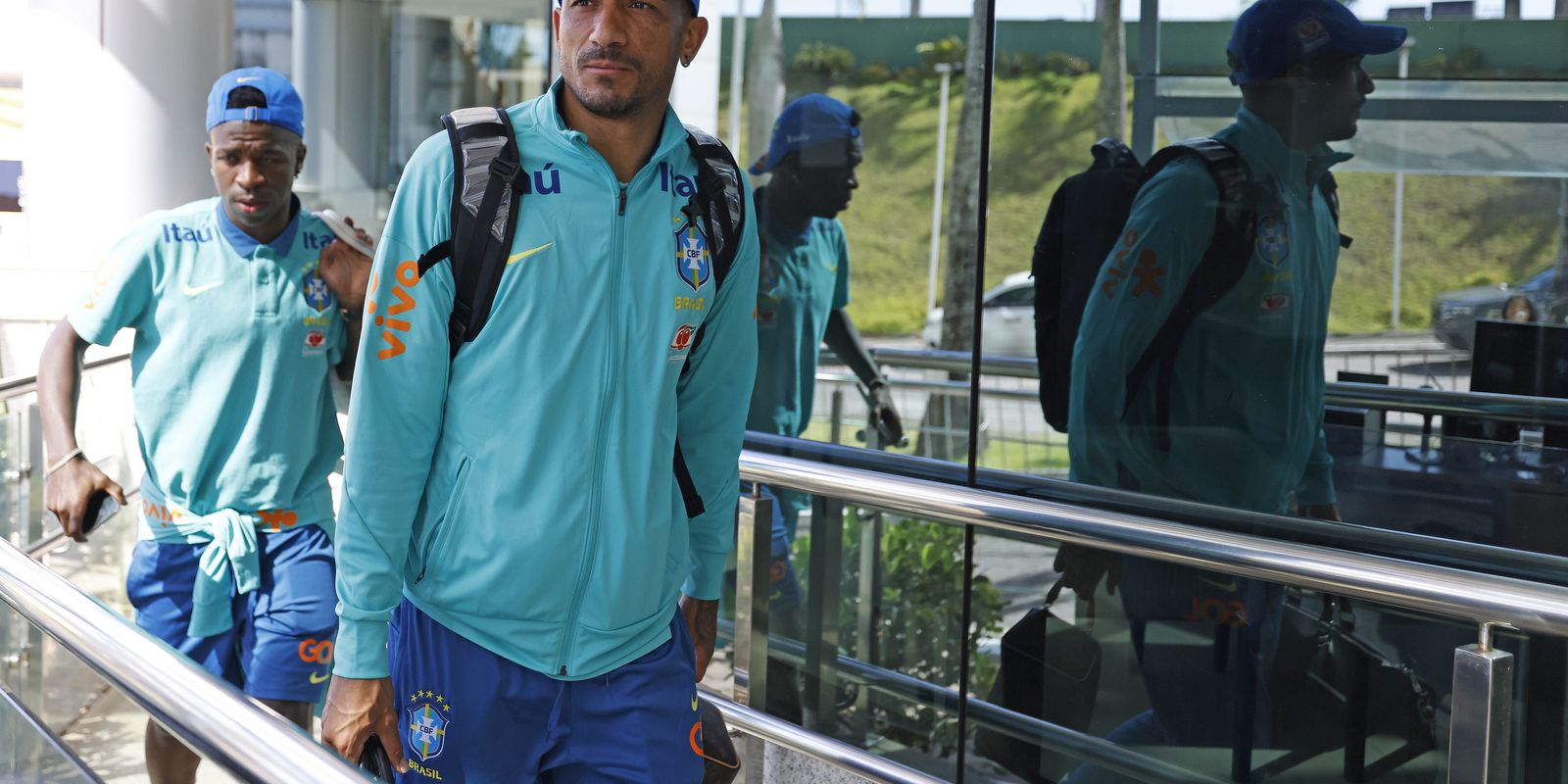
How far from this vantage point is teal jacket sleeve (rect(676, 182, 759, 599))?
2.73 meters

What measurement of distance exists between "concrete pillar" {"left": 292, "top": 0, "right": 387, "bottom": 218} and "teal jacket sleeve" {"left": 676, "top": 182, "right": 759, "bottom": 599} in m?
14.6

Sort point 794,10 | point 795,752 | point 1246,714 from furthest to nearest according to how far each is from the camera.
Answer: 1. point 794,10
2. point 795,752
3. point 1246,714

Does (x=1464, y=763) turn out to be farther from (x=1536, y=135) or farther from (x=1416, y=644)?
(x=1536, y=135)

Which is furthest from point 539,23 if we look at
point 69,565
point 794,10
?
point 794,10

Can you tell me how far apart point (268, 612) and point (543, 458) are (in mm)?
1933

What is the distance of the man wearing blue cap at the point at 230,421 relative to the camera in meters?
4.02

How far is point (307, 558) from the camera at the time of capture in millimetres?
4094

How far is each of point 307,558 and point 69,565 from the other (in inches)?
191

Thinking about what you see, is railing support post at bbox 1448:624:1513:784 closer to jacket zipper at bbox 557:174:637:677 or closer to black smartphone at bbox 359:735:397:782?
jacket zipper at bbox 557:174:637:677

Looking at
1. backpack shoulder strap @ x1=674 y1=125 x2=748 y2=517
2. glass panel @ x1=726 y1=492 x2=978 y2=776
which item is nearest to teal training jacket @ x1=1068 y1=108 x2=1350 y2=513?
glass panel @ x1=726 y1=492 x2=978 y2=776

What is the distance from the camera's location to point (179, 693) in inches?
80.1

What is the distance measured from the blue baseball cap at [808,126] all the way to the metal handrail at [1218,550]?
3.36ft

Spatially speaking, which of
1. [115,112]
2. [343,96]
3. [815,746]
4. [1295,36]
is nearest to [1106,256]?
[1295,36]

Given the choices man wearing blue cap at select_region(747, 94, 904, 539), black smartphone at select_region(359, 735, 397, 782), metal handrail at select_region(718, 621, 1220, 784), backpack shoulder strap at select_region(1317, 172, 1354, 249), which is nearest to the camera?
black smartphone at select_region(359, 735, 397, 782)
